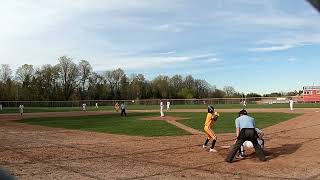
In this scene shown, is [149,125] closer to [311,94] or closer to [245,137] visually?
[245,137]

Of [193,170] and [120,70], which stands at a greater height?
[120,70]

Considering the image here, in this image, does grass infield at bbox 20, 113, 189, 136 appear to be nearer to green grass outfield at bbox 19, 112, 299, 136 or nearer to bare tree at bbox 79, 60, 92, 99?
green grass outfield at bbox 19, 112, 299, 136

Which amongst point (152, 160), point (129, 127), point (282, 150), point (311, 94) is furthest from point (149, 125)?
point (311, 94)

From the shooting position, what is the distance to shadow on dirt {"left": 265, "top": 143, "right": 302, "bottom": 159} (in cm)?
1349

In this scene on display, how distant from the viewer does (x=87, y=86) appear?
122375 millimetres

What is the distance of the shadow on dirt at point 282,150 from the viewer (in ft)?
44.3

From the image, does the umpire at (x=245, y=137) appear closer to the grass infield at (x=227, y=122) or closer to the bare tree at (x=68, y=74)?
the grass infield at (x=227, y=122)

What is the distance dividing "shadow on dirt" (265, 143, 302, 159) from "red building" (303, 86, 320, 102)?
62.1m

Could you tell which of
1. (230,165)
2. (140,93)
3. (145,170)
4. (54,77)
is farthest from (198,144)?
(140,93)

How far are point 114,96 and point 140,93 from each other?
7506 mm

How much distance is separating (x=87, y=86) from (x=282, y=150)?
110321 millimetres

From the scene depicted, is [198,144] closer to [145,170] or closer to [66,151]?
[66,151]

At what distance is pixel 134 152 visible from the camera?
14.3 meters

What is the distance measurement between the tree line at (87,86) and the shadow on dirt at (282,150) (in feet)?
310
